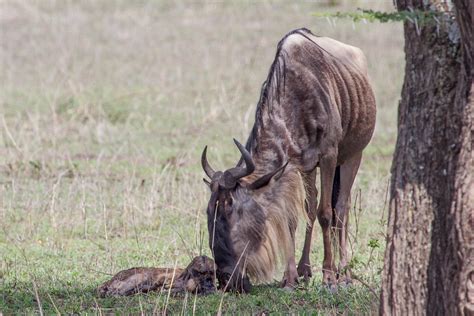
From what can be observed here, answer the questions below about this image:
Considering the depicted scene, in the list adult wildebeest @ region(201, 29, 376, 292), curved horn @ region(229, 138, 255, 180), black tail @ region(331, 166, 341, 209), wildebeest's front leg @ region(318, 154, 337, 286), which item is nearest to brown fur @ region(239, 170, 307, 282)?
adult wildebeest @ region(201, 29, 376, 292)

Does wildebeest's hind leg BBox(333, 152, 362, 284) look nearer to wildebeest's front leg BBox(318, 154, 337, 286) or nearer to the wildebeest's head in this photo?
wildebeest's front leg BBox(318, 154, 337, 286)

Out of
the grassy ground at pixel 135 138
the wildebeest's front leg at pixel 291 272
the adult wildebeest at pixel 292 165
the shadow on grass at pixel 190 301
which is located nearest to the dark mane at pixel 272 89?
the adult wildebeest at pixel 292 165

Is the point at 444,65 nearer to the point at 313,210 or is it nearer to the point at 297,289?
the point at 297,289

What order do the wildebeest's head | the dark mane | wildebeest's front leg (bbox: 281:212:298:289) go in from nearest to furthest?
the wildebeest's head
wildebeest's front leg (bbox: 281:212:298:289)
the dark mane

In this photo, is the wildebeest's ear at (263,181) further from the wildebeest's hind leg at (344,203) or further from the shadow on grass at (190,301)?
the wildebeest's hind leg at (344,203)

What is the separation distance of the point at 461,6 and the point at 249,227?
2.53 metres

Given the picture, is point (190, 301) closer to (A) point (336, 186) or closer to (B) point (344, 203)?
(B) point (344, 203)

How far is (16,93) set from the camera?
13.8 metres

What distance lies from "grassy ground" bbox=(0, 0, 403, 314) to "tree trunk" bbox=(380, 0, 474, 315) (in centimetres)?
93

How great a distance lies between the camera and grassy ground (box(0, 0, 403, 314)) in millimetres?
6457

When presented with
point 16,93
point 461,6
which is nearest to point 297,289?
point 461,6

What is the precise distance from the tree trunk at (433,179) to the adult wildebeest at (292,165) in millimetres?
1674

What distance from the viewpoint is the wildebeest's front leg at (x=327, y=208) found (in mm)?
6918

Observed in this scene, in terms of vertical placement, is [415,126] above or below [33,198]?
above
